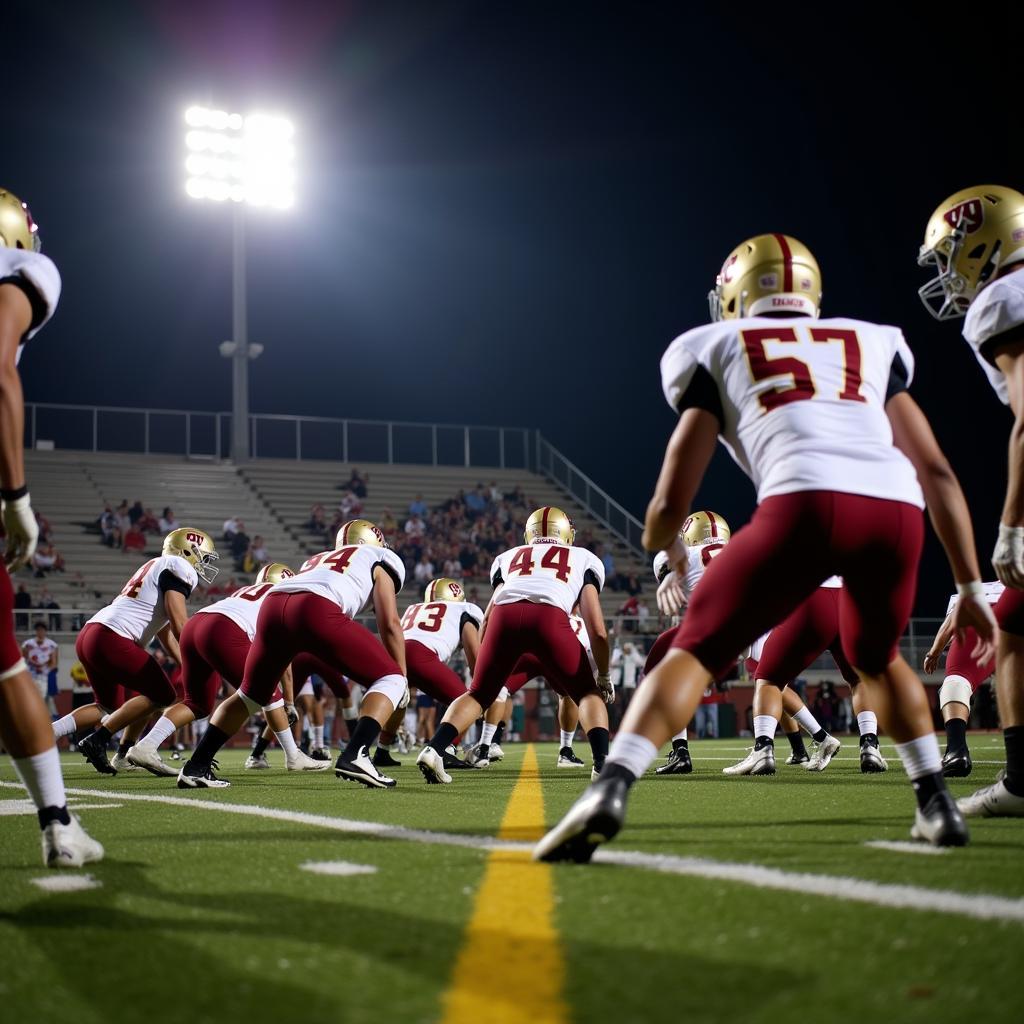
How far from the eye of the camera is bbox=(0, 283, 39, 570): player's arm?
317cm

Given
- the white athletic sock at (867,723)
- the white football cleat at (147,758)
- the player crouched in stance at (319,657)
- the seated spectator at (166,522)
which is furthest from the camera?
the seated spectator at (166,522)

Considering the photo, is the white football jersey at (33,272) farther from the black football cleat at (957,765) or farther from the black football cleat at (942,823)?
the black football cleat at (957,765)

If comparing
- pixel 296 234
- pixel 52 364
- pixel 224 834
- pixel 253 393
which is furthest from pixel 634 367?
pixel 224 834

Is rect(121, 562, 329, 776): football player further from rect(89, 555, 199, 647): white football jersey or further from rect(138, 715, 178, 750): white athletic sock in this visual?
rect(89, 555, 199, 647): white football jersey

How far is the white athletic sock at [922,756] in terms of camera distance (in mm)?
3438

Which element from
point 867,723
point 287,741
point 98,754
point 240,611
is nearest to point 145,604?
point 240,611

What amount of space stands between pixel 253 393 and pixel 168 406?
10.8ft

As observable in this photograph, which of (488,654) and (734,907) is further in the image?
(488,654)

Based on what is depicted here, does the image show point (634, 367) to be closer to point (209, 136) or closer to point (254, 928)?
point (209, 136)

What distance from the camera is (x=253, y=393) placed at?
137 feet

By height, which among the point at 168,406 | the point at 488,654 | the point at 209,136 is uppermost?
the point at 209,136

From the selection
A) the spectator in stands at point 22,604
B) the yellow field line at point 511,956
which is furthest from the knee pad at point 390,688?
the spectator in stands at point 22,604

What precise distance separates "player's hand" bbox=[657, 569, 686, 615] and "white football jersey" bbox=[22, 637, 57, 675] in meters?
14.2

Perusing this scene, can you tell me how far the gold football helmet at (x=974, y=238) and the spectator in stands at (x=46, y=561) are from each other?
19.8m
